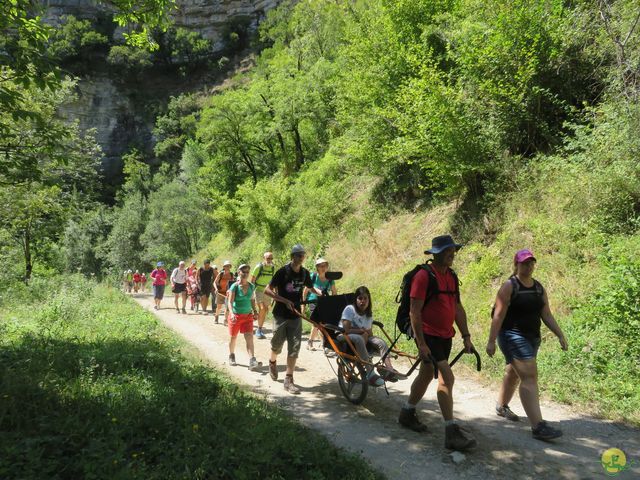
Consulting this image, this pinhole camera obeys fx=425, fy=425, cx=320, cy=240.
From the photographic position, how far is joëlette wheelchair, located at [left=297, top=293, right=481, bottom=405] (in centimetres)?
534

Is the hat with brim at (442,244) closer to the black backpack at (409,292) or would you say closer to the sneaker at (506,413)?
the black backpack at (409,292)

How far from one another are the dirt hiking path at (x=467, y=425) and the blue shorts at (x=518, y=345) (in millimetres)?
843

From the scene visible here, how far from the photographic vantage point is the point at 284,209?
21609mm

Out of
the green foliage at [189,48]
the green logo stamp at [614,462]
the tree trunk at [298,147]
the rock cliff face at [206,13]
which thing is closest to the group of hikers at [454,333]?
the green logo stamp at [614,462]

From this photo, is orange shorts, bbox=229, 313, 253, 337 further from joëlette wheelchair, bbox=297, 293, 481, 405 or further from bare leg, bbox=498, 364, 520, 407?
bare leg, bbox=498, 364, 520, 407

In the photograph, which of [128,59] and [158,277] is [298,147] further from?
[128,59]

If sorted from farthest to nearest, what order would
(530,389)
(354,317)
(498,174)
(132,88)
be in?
(132,88) < (498,174) < (354,317) < (530,389)

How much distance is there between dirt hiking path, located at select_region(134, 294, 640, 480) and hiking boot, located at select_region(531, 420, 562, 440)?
0.22 ft

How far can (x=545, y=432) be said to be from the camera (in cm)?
429

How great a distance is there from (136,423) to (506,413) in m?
4.07

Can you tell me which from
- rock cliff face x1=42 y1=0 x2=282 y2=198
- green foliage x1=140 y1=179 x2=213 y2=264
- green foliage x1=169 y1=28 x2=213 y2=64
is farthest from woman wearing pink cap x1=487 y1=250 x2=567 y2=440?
green foliage x1=169 y1=28 x2=213 y2=64

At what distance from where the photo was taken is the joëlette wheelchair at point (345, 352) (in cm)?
534

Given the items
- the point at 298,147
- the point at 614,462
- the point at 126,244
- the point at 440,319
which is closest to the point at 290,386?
the point at 440,319

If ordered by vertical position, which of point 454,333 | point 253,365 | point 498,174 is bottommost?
point 253,365
